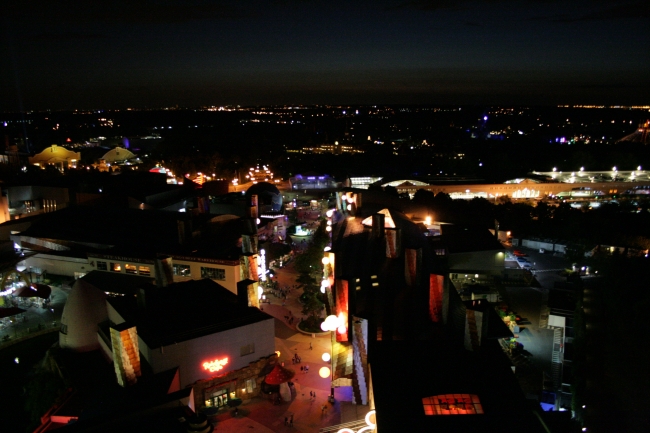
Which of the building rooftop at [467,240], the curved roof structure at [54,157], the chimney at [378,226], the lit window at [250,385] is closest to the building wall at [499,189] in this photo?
the building rooftop at [467,240]

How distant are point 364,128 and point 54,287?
120151 millimetres

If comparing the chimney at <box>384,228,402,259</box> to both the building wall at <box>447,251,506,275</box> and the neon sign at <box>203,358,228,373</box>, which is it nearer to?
the building wall at <box>447,251,506,275</box>

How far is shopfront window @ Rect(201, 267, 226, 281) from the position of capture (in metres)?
15.8

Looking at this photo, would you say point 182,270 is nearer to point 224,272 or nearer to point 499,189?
point 224,272

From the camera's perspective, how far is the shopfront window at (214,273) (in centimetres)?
1577

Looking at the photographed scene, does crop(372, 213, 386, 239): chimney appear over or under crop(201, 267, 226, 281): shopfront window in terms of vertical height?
over

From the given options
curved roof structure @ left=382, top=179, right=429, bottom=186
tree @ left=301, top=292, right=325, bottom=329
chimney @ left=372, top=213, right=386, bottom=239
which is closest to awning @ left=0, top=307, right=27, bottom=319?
tree @ left=301, top=292, right=325, bottom=329

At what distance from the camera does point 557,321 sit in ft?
49.1

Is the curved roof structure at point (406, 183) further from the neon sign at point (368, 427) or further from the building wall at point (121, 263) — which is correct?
the neon sign at point (368, 427)

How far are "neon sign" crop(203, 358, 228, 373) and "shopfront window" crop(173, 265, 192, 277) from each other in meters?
5.98

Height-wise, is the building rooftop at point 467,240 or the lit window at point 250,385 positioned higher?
the building rooftop at point 467,240

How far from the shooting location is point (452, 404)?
7906mm

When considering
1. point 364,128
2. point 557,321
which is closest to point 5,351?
point 557,321

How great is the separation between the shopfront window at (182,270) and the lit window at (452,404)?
34.9 ft
